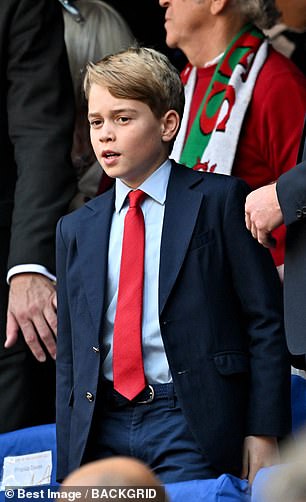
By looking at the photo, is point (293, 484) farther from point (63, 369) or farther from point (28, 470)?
point (28, 470)

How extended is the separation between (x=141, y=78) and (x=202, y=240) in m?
0.44

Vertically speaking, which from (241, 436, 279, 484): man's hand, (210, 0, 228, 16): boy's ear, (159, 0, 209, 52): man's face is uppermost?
(210, 0, 228, 16): boy's ear

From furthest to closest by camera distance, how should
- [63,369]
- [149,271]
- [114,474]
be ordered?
1. [63,369]
2. [149,271]
3. [114,474]

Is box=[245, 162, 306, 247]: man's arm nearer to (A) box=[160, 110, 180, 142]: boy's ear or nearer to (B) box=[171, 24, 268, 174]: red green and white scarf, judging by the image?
(A) box=[160, 110, 180, 142]: boy's ear

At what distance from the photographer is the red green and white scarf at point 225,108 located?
11.5 feet

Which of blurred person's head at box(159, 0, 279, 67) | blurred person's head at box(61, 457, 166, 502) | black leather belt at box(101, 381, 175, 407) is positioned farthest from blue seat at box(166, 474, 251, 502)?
blurred person's head at box(159, 0, 279, 67)

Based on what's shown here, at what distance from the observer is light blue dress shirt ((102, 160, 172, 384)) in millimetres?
2793

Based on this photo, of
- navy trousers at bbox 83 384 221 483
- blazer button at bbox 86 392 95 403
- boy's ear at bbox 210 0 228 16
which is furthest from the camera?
boy's ear at bbox 210 0 228 16

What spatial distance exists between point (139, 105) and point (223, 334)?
0.62 meters

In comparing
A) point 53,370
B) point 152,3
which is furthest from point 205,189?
point 152,3

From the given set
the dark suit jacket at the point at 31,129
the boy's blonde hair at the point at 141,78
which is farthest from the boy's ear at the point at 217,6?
the boy's blonde hair at the point at 141,78

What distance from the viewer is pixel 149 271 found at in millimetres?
2850

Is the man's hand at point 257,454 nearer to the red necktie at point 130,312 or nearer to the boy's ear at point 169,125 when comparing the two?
the red necktie at point 130,312

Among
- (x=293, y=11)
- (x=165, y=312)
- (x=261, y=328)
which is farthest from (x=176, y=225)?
(x=293, y=11)
